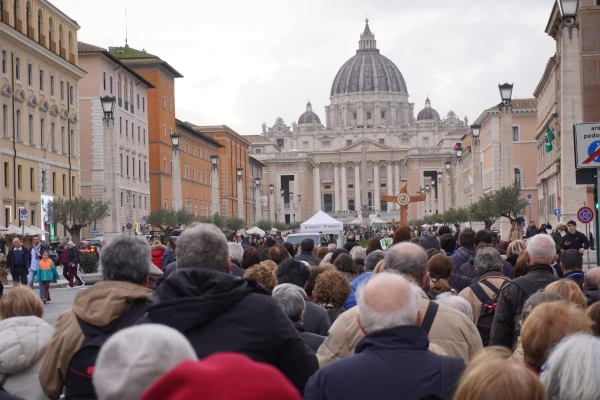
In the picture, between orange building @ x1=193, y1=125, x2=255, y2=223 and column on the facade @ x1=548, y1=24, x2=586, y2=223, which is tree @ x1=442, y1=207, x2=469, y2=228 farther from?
column on the facade @ x1=548, y1=24, x2=586, y2=223

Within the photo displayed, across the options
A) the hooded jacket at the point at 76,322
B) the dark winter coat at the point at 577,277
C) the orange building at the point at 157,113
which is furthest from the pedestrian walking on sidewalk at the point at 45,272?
the orange building at the point at 157,113

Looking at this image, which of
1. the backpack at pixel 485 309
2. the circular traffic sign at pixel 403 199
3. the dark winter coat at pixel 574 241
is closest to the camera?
the backpack at pixel 485 309

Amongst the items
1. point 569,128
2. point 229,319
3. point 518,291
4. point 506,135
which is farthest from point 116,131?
point 229,319

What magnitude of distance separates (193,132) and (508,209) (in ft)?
155

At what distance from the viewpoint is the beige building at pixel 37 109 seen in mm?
45156

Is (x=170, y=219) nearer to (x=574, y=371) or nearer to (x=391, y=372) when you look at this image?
(x=391, y=372)

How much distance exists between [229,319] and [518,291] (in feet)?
11.2

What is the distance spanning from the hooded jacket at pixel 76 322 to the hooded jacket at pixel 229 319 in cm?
48

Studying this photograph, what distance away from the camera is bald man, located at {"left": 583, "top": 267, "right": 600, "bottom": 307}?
25.6ft

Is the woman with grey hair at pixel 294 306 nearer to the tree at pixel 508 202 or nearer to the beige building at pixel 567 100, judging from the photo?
the beige building at pixel 567 100

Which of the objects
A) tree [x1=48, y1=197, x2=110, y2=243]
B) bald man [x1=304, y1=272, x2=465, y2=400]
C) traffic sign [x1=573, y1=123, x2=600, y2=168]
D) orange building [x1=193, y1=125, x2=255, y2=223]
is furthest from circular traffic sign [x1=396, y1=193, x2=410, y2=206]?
orange building [x1=193, y1=125, x2=255, y2=223]

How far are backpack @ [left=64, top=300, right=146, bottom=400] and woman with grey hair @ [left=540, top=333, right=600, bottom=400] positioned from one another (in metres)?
2.22

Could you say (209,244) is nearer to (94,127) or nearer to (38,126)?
(38,126)

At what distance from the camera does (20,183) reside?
4678 centimetres
